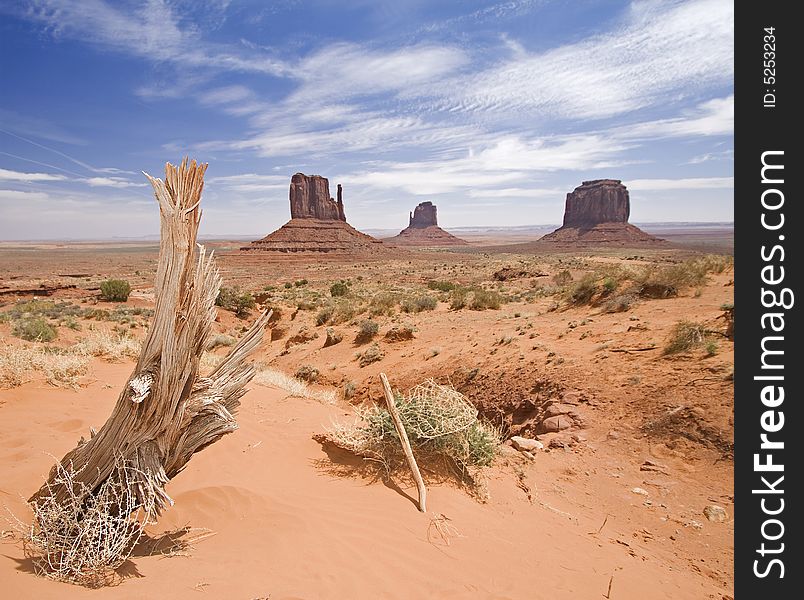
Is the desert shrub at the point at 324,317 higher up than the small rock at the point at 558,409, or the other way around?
the desert shrub at the point at 324,317

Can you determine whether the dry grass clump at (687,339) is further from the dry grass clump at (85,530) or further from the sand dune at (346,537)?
the dry grass clump at (85,530)

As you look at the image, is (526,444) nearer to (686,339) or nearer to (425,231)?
(686,339)

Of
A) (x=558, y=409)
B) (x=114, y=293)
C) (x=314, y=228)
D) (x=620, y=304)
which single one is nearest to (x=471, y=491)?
(x=558, y=409)

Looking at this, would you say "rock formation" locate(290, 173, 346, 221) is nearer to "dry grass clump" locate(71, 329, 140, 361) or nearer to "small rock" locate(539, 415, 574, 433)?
"dry grass clump" locate(71, 329, 140, 361)

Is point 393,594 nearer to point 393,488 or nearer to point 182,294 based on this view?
point 393,488

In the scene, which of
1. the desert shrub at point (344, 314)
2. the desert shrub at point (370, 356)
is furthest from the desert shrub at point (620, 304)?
the desert shrub at point (344, 314)

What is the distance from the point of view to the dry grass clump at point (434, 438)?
5.43m

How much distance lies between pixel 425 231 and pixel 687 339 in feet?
553

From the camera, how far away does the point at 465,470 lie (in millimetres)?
5387

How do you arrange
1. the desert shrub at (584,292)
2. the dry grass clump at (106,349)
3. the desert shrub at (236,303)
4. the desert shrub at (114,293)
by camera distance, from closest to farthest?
1. the dry grass clump at (106,349)
2. the desert shrub at (584,292)
3. the desert shrub at (236,303)
4. the desert shrub at (114,293)

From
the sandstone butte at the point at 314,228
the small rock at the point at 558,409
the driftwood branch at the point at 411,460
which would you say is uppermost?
the sandstone butte at the point at 314,228

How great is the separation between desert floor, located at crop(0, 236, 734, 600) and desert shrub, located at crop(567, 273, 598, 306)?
10.1 ft

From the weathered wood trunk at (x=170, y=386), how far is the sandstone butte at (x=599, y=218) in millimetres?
112751

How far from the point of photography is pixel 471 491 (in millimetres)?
5082
